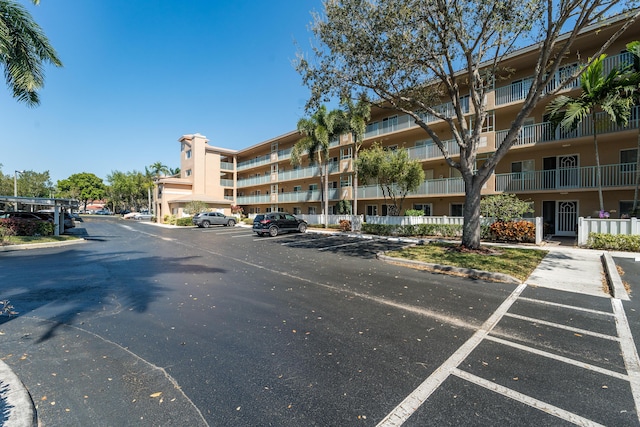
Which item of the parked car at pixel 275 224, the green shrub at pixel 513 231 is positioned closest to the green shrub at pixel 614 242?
the green shrub at pixel 513 231

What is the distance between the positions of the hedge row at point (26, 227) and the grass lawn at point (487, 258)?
20.5 meters

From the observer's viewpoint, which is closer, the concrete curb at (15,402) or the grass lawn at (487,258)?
the concrete curb at (15,402)

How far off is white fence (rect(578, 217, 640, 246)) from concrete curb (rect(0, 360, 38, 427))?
1763cm

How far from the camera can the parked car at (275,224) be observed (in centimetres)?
2070

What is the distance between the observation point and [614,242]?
12078 millimetres

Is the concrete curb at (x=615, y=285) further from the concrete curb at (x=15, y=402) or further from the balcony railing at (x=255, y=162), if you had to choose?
the balcony railing at (x=255, y=162)

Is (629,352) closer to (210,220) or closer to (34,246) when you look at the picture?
(34,246)

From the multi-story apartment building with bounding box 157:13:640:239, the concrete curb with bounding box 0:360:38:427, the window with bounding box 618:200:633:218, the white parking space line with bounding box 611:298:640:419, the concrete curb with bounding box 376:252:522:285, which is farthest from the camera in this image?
the window with bounding box 618:200:633:218

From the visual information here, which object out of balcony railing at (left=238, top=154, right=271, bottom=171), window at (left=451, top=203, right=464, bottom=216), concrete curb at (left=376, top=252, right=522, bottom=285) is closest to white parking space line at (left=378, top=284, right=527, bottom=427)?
concrete curb at (left=376, top=252, right=522, bottom=285)

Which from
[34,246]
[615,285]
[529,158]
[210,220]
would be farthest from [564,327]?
[210,220]

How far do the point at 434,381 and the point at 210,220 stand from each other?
30225 millimetres

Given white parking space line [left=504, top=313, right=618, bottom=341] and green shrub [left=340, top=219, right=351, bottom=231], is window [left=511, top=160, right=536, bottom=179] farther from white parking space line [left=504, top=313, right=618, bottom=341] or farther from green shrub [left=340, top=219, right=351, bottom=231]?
white parking space line [left=504, top=313, right=618, bottom=341]

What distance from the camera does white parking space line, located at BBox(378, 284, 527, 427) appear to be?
259 centimetres

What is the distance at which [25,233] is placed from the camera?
671 inches
